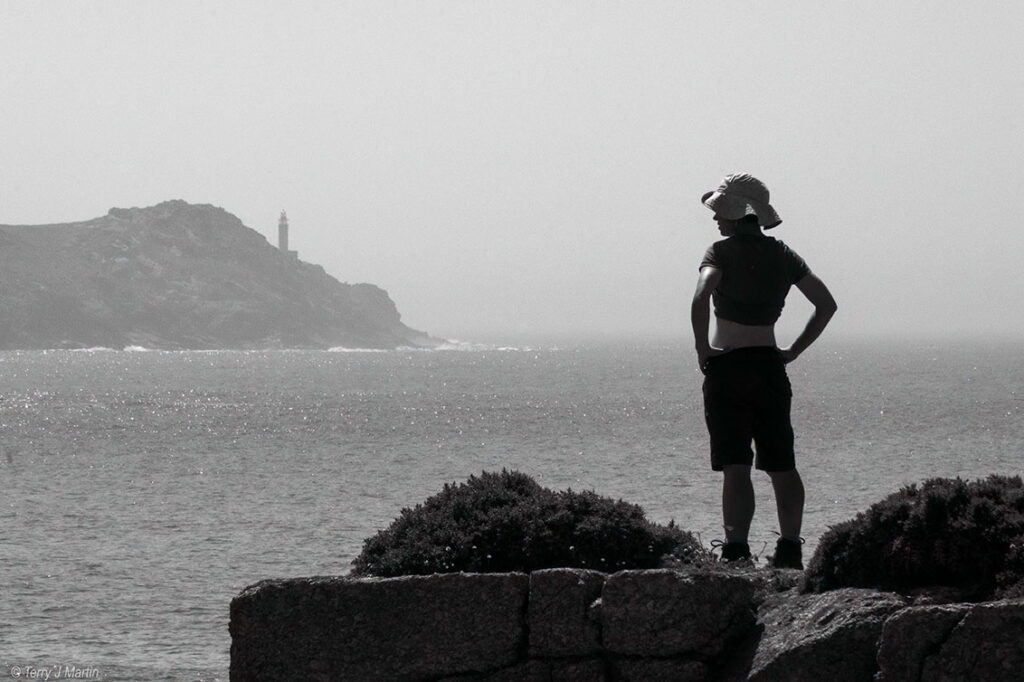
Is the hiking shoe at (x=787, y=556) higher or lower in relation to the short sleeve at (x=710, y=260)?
lower

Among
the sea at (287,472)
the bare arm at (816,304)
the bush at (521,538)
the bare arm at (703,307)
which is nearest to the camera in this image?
the bush at (521,538)

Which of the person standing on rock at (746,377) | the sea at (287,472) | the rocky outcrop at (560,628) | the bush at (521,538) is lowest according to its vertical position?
the sea at (287,472)

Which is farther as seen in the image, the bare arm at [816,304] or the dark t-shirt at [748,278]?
the bare arm at [816,304]

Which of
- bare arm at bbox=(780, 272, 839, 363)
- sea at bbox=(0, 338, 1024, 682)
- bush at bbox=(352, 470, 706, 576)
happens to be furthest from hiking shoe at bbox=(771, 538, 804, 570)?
sea at bbox=(0, 338, 1024, 682)

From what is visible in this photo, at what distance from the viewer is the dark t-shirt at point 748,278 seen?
7.79 meters

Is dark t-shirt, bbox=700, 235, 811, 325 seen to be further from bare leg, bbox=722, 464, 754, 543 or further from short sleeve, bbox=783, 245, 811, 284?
bare leg, bbox=722, 464, 754, 543

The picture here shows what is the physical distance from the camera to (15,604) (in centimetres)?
1911

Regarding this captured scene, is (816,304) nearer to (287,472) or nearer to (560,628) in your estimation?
(560,628)

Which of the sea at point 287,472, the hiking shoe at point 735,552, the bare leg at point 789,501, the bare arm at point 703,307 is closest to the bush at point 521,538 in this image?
the hiking shoe at point 735,552

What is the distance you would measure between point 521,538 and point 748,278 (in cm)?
197

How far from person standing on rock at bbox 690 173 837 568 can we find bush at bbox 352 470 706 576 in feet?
1.53

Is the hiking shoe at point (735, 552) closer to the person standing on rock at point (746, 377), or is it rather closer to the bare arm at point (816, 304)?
the person standing on rock at point (746, 377)

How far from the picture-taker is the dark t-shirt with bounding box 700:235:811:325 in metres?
7.79

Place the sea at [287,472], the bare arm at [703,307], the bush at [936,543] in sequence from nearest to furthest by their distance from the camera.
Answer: the bush at [936,543], the bare arm at [703,307], the sea at [287,472]
